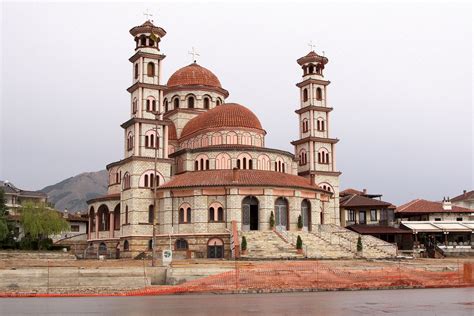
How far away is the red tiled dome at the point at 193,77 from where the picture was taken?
8231cm

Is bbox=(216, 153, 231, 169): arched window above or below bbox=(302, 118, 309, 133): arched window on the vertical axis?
below

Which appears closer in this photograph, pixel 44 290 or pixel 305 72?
pixel 44 290

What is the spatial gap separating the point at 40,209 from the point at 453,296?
188ft

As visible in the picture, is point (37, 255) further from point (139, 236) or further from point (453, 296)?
point (453, 296)

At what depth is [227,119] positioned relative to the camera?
230 feet

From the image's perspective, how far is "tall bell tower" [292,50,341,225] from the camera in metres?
75.8

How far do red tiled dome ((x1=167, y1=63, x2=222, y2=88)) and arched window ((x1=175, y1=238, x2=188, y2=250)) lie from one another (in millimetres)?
27815

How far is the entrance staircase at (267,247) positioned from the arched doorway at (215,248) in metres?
3.16

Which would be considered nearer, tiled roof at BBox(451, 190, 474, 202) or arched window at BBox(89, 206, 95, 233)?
arched window at BBox(89, 206, 95, 233)

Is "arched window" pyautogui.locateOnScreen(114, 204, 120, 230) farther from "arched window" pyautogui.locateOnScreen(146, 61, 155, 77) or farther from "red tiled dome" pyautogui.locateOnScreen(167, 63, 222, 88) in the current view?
"red tiled dome" pyautogui.locateOnScreen(167, 63, 222, 88)

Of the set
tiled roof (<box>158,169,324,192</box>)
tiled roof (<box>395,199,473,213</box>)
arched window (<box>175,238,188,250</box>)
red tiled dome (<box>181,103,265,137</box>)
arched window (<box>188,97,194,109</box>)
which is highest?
arched window (<box>188,97,194,109</box>)

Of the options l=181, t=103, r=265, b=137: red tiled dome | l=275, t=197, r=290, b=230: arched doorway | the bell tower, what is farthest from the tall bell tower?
the bell tower

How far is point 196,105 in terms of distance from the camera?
8112cm

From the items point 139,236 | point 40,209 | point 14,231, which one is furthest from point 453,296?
point 14,231
